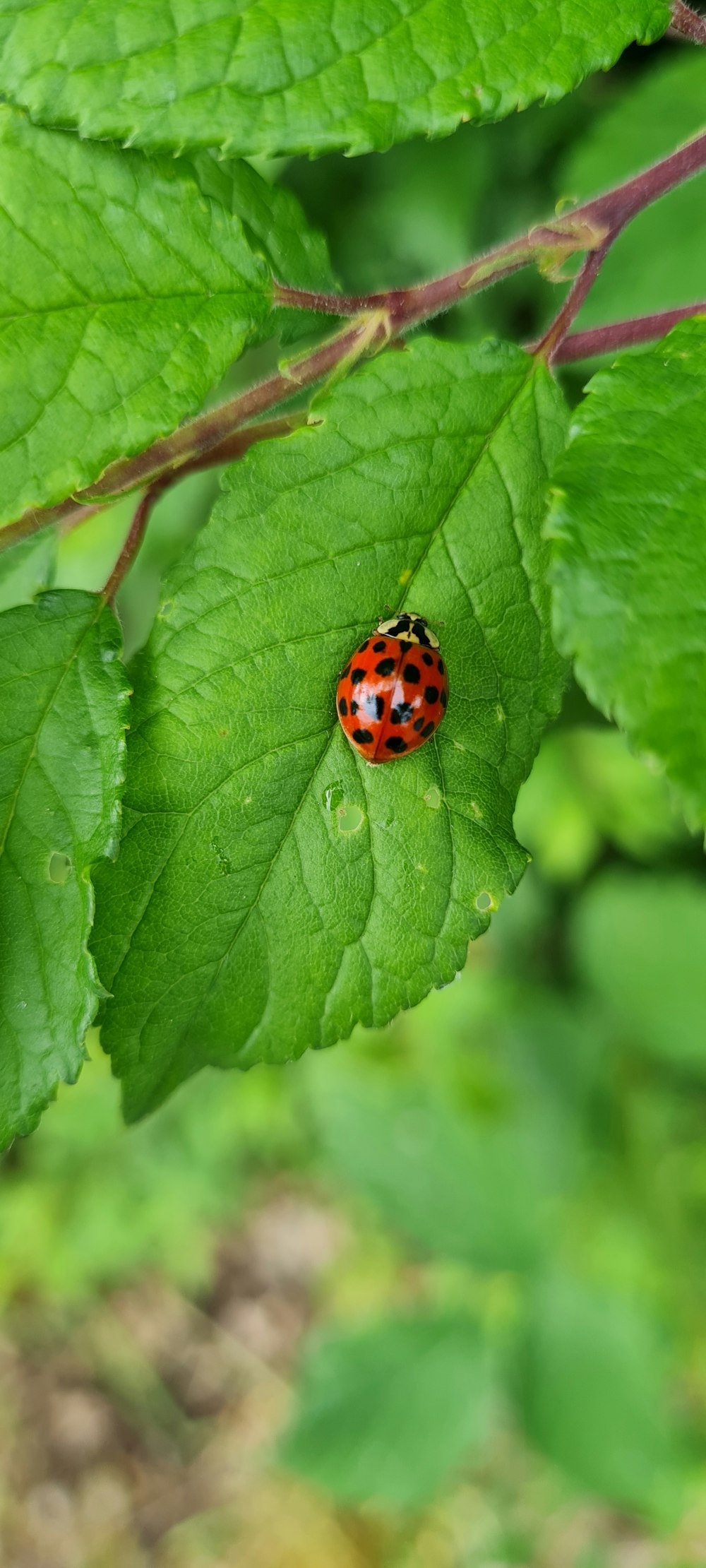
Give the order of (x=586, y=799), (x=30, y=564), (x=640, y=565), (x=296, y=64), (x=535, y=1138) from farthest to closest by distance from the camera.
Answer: (x=535, y=1138), (x=586, y=799), (x=30, y=564), (x=296, y=64), (x=640, y=565)

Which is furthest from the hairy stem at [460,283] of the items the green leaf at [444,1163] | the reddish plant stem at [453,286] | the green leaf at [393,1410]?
the green leaf at [393,1410]

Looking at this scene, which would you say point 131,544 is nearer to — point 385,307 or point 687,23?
point 385,307

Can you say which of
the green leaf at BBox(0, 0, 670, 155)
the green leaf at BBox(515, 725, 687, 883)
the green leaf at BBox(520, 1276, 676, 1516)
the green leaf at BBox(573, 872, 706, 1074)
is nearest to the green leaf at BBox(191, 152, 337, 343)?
the green leaf at BBox(0, 0, 670, 155)

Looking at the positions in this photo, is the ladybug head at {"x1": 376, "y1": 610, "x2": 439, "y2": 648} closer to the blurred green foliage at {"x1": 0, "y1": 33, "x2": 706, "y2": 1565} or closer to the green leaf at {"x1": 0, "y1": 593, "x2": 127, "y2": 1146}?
the green leaf at {"x1": 0, "y1": 593, "x2": 127, "y2": 1146}

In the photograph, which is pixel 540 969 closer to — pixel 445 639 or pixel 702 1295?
pixel 702 1295

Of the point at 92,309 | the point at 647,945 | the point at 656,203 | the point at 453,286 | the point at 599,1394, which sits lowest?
the point at 599,1394

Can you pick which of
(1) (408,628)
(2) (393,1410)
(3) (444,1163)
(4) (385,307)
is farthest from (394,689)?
(2) (393,1410)

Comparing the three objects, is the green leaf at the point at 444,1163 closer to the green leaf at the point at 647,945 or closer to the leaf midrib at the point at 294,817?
the green leaf at the point at 647,945

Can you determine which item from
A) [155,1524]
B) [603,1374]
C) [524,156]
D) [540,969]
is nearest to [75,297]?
[524,156]
